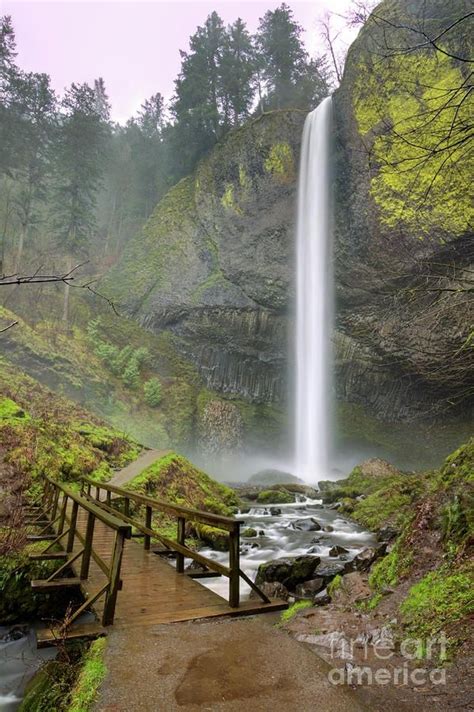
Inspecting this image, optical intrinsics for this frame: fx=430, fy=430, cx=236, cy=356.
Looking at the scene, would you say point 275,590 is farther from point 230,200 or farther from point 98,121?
point 98,121

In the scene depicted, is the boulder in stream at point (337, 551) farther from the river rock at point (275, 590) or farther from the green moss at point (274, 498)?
the green moss at point (274, 498)

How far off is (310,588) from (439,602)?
2.94 meters

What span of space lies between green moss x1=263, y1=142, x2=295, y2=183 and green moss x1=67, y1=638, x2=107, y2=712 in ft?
89.1

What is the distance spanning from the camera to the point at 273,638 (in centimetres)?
385

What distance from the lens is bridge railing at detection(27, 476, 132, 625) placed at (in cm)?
407

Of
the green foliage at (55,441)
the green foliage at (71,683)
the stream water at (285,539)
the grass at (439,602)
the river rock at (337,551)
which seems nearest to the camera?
the green foliage at (71,683)

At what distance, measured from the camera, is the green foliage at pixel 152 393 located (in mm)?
26391

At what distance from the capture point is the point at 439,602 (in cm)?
385

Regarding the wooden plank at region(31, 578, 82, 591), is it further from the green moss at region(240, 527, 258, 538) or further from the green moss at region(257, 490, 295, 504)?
the green moss at region(257, 490, 295, 504)

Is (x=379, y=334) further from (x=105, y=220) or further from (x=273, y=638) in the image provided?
(x=105, y=220)

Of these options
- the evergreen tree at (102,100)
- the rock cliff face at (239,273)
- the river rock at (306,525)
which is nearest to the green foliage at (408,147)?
the rock cliff face at (239,273)

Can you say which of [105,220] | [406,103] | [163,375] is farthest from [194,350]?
[105,220]

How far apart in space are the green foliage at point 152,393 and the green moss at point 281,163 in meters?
15.0

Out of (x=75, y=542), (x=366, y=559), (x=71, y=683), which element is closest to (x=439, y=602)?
(x=71, y=683)
